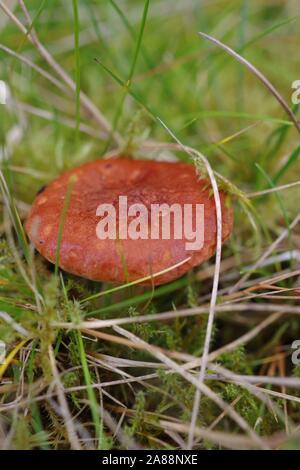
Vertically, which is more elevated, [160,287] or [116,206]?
[116,206]

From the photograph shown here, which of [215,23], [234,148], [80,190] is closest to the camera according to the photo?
[80,190]

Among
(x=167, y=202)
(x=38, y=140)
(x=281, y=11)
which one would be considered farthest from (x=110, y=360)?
(x=281, y=11)

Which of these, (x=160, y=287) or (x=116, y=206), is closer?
(x=116, y=206)

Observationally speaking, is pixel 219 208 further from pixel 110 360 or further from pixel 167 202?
pixel 110 360
